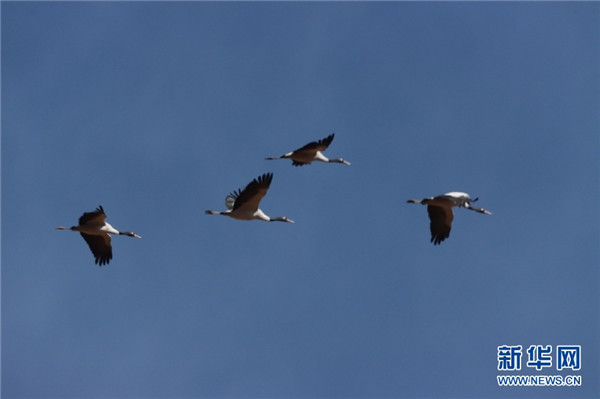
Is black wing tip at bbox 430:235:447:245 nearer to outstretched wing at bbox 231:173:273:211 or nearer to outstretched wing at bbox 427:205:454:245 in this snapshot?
outstretched wing at bbox 427:205:454:245

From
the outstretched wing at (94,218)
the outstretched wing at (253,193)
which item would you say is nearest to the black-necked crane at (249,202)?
the outstretched wing at (253,193)

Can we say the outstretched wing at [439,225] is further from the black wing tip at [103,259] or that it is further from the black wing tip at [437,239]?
the black wing tip at [103,259]

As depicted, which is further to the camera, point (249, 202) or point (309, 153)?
point (309, 153)

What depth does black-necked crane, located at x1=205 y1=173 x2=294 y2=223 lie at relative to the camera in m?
25.0

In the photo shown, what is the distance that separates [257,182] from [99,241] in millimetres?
5760

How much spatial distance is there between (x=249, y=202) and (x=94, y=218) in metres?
4.39

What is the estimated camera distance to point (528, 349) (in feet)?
85.4

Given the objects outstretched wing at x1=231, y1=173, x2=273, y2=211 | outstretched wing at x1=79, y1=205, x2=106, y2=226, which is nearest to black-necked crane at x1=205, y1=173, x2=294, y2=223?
outstretched wing at x1=231, y1=173, x2=273, y2=211

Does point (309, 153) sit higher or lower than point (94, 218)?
higher

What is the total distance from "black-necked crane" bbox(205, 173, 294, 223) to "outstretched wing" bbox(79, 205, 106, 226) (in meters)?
2.92

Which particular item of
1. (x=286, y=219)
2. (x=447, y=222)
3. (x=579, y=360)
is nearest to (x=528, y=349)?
(x=579, y=360)

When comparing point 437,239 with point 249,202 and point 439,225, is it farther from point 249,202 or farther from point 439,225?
point 249,202

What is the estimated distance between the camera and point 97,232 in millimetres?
26859

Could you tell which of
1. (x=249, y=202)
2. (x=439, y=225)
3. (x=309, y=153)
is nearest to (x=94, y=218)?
(x=249, y=202)
